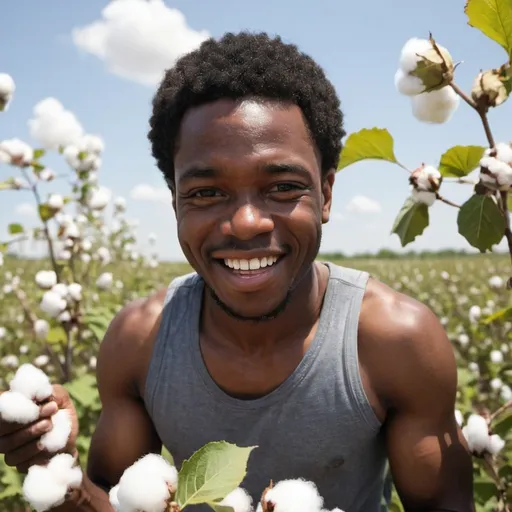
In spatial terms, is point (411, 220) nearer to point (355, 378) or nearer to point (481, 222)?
point (481, 222)

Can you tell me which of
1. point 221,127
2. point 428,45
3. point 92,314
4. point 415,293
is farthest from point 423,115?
point 415,293

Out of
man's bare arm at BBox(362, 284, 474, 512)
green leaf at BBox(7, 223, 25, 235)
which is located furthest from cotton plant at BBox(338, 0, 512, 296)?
green leaf at BBox(7, 223, 25, 235)

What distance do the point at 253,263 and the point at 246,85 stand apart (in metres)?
0.49

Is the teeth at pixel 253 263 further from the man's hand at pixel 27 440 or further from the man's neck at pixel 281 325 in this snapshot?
the man's hand at pixel 27 440

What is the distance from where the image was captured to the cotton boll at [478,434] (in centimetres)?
165

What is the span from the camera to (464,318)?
8562 millimetres

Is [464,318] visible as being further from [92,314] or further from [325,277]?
[325,277]

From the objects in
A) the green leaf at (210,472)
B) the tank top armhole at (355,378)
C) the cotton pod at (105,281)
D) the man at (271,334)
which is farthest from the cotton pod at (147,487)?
the cotton pod at (105,281)

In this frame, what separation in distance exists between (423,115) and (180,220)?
27.3 inches

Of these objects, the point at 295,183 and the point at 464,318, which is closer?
the point at 295,183

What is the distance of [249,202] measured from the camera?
5.26 ft

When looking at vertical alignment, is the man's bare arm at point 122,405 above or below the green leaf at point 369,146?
below

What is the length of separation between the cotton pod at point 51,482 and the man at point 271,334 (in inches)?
12.8

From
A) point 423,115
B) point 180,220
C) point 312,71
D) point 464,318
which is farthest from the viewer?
point 464,318
